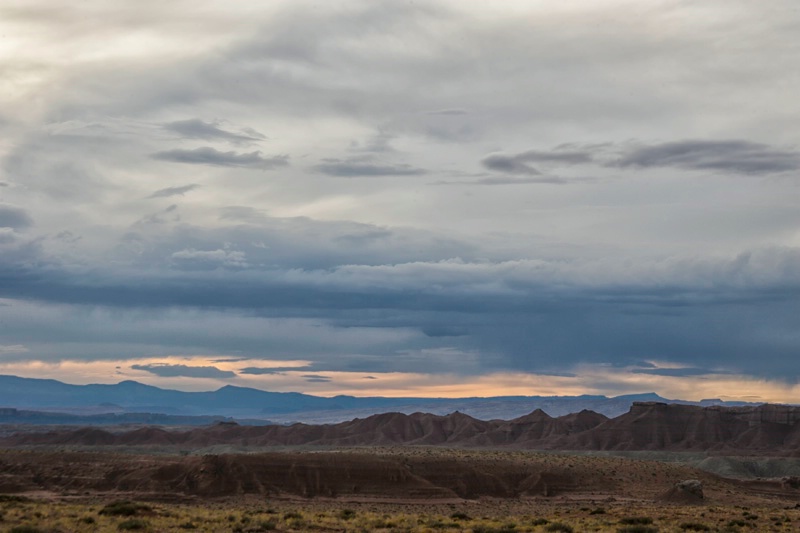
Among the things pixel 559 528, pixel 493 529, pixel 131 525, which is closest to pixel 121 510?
pixel 131 525

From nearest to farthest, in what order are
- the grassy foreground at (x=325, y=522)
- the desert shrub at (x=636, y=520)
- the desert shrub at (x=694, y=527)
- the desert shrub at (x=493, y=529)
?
the grassy foreground at (x=325, y=522)
the desert shrub at (x=493, y=529)
the desert shrub at (x=694, y=527)
the desert shrub at (x=636, y=520)

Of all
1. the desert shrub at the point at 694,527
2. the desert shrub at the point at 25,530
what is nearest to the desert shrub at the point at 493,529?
the desert shrub at the point at 694,527

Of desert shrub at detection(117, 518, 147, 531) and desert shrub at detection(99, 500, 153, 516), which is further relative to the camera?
desert shrub at detection(99, 500, 153, 516)

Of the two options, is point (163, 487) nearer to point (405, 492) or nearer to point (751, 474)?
point (405, 492)

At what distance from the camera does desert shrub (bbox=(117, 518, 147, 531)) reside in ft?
132

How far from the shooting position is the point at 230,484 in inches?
3949

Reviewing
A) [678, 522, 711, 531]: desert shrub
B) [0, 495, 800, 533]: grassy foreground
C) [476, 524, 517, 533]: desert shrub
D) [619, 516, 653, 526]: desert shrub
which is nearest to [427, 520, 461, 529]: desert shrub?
[0, 495, 800, 533]: grassy foreground

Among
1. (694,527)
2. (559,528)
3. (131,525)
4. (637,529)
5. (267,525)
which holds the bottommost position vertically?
(267,525)

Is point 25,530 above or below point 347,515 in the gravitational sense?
above

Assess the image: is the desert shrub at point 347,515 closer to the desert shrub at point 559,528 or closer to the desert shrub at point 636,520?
the desert shrub at point 559,528

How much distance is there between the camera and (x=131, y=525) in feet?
134

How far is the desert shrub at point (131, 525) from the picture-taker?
132ft

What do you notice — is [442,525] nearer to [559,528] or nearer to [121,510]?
[559,528]

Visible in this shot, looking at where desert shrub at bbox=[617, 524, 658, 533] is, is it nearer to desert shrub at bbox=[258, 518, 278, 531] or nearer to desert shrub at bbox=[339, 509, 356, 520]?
desert shrub at bbox=[258, 518, 278, 531]
